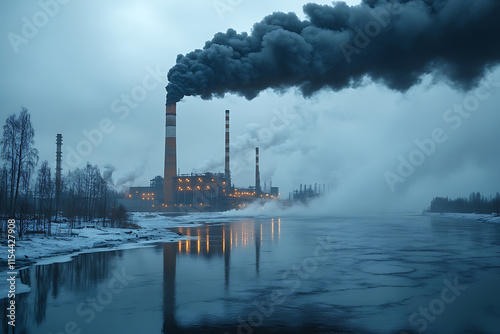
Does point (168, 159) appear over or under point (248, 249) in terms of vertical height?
over

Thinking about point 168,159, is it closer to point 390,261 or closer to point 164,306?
point 390,261

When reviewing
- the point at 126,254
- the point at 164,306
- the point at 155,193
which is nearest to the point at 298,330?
the point at 164,306

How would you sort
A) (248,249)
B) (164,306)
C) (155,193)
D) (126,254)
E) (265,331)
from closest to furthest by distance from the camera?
(265,331) < (164,306) < (126,254) < (248,249) < (155,193)

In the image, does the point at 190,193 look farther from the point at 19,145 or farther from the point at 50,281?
the point at 50,281

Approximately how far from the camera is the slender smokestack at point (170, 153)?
2928 inches

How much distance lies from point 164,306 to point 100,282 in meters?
4.40

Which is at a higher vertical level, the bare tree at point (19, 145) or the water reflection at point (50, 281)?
the bare tree at point (19, 145)

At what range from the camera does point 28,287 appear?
12.8 meters
